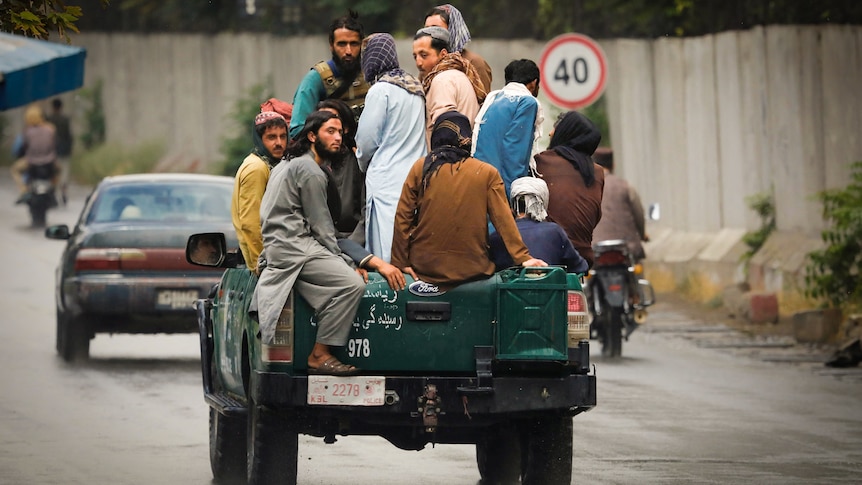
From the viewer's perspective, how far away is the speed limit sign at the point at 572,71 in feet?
71.4

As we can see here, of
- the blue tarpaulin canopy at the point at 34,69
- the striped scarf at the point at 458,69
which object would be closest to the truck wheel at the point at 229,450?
the striped scarf at the point at 458,69

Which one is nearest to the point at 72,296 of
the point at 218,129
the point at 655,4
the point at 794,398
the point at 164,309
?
the point at 164,309

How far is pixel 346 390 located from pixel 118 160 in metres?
32.9

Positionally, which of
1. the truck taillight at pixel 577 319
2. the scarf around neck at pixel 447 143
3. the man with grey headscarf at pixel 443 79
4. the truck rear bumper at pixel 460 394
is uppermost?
the man with grey headscarf at pixel 443 79

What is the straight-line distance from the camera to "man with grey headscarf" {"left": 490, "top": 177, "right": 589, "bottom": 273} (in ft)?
31.6

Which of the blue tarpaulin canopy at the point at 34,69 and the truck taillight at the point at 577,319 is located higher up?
the blue tarpaulin canopy at the point at 34,69

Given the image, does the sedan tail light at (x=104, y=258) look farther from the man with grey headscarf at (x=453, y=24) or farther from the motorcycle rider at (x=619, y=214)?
the man with grey headscarf at (x=453, y=24)

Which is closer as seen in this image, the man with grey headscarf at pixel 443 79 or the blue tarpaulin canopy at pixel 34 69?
the blue tarpaulin canopy at pixel 34 69

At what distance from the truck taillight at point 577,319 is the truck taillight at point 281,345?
4.33ft

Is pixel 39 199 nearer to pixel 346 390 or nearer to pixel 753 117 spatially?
pixel 753 117

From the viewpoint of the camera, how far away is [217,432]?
10797mm

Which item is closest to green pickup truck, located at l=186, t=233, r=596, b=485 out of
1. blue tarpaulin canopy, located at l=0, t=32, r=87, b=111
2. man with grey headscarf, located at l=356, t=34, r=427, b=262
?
man with grey headscarf, located at l=356, t=34, r=427, b=262

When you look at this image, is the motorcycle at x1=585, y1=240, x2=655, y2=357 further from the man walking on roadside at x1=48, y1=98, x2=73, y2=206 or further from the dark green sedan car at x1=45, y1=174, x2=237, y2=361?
the man walking on roadside at x1=48, y1=98, x2=73, y2=206

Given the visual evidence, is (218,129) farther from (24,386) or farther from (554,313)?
(554,313)
